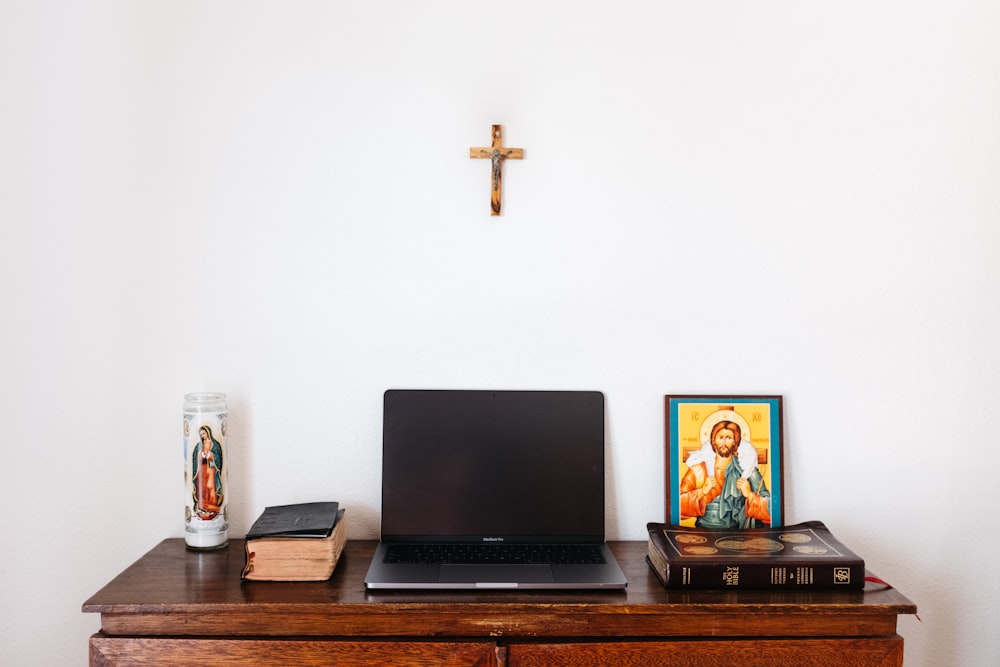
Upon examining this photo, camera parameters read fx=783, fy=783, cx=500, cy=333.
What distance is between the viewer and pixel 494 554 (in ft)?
5.24

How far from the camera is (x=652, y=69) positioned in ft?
5.68

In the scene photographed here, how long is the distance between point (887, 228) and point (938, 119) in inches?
10.6

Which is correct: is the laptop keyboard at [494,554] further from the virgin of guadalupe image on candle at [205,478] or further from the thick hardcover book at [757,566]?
the virgin of guadalupe image on candle at [205,478]

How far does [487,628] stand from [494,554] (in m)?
0.23

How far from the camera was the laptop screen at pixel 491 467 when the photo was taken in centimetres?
169

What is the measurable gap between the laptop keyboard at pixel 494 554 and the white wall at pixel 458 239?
0.56 ft

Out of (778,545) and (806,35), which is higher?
(806,35)

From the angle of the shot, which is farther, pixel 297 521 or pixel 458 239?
pixel 458 239

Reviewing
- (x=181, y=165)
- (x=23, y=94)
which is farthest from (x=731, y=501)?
(x=23, y=94)

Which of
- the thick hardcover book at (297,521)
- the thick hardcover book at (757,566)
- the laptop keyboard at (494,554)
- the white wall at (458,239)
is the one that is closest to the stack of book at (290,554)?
the thick hardcover book at (297,521)

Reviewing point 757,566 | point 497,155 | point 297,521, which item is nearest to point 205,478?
point 297,521

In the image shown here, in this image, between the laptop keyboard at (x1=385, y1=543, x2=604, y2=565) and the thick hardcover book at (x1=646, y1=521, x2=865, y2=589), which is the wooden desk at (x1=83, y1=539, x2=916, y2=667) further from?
the laptop keyboard at (x1=385, y1=543, x2=604, y2=565)

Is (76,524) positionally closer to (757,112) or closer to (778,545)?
(778,545)

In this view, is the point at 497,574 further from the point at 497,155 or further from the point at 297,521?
the point at 497,155
